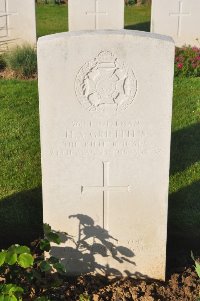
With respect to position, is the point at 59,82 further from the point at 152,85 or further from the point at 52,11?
the point at 52,11

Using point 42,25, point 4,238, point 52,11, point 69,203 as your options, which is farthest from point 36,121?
point 52,11

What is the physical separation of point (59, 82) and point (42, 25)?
1121 centimetres

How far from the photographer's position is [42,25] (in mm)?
14445

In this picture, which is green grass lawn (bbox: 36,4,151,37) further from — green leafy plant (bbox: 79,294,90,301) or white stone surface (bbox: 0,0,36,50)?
green leafy plant (bbox: 79,294,90,301)

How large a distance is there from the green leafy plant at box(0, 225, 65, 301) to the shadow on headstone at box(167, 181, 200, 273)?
966mm

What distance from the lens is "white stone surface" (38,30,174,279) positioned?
3607 mm

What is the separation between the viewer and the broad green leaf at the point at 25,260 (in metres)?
3.25

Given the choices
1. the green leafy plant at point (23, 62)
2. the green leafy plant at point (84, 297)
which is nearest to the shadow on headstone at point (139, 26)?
the green leafy plant at point (23, 62)

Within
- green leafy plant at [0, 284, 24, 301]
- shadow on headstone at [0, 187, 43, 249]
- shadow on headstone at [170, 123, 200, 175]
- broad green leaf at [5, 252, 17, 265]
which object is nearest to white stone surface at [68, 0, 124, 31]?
shadow on headstone at [170, 123, 200, 175]

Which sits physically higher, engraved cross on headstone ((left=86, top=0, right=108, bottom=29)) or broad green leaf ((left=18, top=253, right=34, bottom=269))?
engraved cross on headstone ((left=86, top=0, right=108, bottom=29))

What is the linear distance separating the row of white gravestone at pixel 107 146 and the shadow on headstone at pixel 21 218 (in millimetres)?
693

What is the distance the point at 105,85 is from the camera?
371 cm

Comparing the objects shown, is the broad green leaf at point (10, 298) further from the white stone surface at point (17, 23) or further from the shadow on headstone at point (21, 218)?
the white stone surface at point (17, 23)

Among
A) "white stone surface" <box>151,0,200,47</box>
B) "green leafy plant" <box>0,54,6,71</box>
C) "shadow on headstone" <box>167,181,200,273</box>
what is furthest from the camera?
"white stone surface" <box>151,0,200,47</box>
